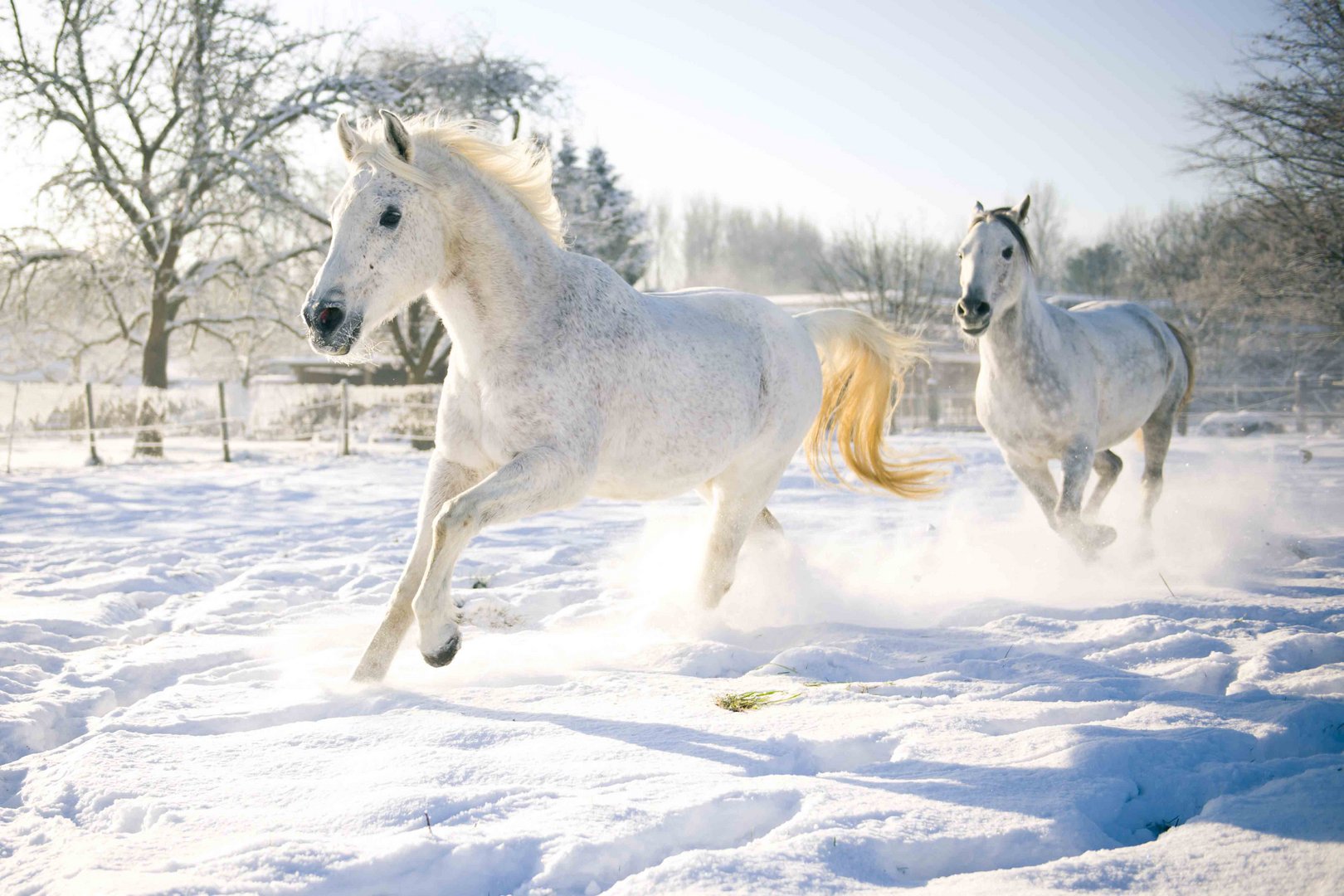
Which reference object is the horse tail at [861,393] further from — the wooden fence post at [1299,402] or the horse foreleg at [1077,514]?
the wooden fence post at [1299,402]

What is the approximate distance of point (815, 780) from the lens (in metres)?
2.28

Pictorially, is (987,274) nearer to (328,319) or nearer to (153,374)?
(328,319)

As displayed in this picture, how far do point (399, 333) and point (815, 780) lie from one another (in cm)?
1941

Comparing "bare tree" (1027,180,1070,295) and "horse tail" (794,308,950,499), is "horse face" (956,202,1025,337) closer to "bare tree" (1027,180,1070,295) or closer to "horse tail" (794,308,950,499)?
"horse tail" (794,308,950,499)

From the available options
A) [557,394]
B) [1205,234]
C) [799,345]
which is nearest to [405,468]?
[799,345]

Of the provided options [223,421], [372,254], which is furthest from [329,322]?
[223,421]

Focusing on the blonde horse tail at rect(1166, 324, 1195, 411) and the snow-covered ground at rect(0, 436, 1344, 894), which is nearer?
the snow-covered ground at rect(0, 436, 1344, 894)

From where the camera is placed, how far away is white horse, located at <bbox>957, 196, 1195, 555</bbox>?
17.7ft

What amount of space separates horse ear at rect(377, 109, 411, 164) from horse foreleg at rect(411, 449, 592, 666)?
44.8 inches

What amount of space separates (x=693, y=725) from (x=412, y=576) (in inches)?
49.4

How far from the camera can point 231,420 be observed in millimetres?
14742

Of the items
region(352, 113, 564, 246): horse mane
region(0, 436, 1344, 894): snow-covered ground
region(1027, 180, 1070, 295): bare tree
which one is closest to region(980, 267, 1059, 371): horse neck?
region(0, 436, 1344, 894): snow-covered ground

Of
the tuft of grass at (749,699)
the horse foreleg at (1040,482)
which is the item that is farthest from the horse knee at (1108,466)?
the tuft of grass at (749,699)

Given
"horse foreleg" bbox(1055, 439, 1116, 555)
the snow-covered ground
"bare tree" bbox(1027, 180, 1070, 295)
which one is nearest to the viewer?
the snow-covered ground
